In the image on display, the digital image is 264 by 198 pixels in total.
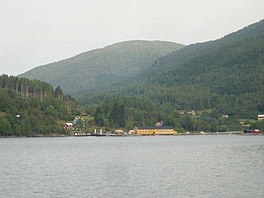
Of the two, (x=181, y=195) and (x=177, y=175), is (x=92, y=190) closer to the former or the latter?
(x=181, y=195)

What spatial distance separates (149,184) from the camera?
5747cm

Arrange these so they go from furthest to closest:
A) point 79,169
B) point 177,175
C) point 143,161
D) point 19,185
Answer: point 143,161 < point 79,169 < point 177,175 < point 19,185

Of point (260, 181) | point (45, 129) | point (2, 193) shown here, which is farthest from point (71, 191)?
point (45, 129)

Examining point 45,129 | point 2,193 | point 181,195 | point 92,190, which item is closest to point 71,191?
point 92,190

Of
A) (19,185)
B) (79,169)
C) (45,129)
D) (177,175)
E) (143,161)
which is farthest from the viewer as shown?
(45,129)

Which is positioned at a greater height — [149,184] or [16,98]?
[16,98]

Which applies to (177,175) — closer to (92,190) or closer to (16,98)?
(92,190)

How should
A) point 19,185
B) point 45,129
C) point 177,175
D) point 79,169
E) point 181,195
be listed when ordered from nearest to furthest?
point 181,195 < point 19,185 < point 177,175 < point 79,169 < point 45,129

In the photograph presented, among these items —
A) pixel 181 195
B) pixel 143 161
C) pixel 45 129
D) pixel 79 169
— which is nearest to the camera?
pixel 181 195

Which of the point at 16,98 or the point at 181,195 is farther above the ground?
the point at 16,98

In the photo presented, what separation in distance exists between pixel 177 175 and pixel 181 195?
15.2 metres

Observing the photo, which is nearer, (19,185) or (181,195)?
(181,195)

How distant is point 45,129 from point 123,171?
131 metres

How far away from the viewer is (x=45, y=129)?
197250mm
